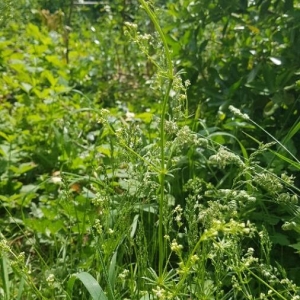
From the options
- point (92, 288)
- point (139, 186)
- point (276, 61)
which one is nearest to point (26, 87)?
point (276, 61)

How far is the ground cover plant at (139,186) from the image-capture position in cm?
128

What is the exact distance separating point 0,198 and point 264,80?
1050 millimetres

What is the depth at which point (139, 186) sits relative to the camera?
1424 millimetres

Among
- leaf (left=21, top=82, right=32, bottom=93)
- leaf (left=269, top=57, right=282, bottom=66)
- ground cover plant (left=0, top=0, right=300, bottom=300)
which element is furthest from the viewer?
leaf (left=21, top=82, right=32, bottom=93)

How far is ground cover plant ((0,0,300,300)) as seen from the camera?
1.28 m

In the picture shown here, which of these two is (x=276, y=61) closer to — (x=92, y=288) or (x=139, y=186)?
(x=139, y=186)

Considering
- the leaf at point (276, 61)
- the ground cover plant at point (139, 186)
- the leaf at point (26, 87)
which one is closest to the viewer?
the ground cover plant at point (139, 186)

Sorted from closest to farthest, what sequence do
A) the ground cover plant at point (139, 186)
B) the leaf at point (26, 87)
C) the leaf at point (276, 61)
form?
the ground cover plant at point (139, 186) < the leaf at point (276, 61) < the leaf at point (26, 87)

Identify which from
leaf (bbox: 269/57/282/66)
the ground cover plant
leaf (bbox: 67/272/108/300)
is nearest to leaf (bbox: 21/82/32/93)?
the ground cover plant

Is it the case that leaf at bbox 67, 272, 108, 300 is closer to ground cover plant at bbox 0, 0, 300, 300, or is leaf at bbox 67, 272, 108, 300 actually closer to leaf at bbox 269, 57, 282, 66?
ground cover plant at bbox 0, 0, 300, 300

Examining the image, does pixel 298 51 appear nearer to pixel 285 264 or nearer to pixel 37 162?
pixel 285 264

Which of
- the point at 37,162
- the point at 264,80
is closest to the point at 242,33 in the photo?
the point at 264,80

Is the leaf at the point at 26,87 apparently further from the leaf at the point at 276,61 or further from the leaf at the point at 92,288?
the leaf at the point at 92,288

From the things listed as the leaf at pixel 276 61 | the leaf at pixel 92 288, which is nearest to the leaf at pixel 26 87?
the leaf at pixel 276 61
